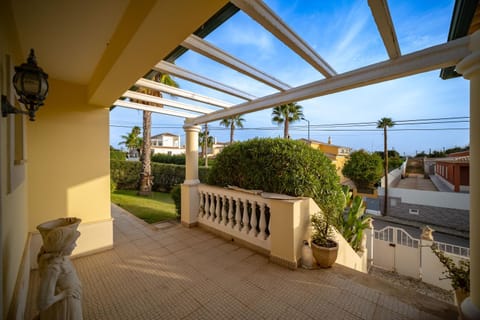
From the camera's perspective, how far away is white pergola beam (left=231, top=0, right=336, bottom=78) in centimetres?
A: 153

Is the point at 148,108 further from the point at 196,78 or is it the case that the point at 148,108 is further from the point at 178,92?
the point at 196,78

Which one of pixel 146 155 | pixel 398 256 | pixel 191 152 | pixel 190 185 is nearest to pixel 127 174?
pixel 146 155

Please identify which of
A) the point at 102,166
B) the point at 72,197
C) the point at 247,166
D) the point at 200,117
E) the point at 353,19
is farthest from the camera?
the point at 200,117

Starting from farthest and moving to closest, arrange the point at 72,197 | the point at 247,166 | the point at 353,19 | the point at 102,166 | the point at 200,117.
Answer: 1. the point at 200,117
2. the point at 247,166
3. the point at 102,166
4. the point at 72,197
5. the point at 353,19

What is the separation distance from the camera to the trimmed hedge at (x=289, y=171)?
332 centimetres

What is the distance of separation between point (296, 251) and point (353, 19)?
118 inches

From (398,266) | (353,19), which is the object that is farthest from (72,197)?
(398,266)

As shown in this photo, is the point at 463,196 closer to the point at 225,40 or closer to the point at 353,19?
the point at 353,19

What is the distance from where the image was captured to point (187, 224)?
4547mm

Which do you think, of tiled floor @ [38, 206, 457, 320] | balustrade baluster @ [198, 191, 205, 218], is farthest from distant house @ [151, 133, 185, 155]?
tiled floor @ [38, 206, 457, 320]

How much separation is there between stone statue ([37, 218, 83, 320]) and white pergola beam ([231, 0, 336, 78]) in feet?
7.49

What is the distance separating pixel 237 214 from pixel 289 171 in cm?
132

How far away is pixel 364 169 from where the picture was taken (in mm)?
15641

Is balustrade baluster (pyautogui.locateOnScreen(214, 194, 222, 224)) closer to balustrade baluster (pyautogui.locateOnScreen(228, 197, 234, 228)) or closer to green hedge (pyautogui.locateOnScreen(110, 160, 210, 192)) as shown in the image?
balustrade baluster (pyautogui.locateOnScreen(228, 197, 234, 228))
